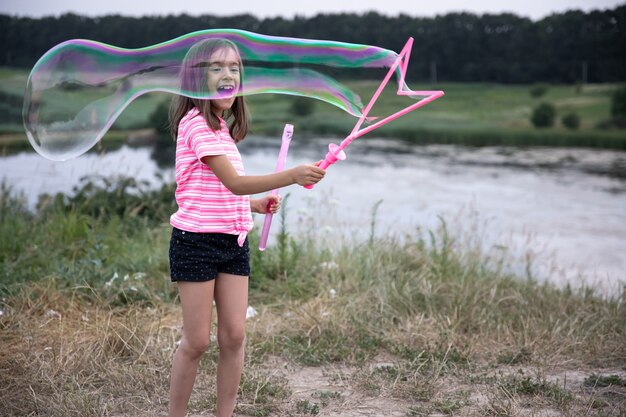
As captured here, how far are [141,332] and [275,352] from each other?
0.68 meters

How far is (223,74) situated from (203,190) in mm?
402

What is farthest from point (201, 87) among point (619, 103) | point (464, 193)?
point (619, 103)

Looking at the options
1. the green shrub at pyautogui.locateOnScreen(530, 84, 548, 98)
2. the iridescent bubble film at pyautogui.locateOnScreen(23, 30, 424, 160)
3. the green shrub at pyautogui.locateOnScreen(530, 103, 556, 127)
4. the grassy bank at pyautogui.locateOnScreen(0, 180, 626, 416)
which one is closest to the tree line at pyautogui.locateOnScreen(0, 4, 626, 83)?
the green shrub at pyautogui.locateOnScreen(530, 84, 548, 98)

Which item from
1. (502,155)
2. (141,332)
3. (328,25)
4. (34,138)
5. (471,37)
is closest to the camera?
(34,138)

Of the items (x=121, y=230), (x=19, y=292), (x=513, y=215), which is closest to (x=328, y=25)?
(x=513, y=215)

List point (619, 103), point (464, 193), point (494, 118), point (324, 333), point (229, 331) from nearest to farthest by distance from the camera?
point (229, 331) → point (324, 333) → point (464, 193) → point (619, 103) → point (494, 118)

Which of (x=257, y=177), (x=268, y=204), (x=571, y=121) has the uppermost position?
(x=257, y=177)

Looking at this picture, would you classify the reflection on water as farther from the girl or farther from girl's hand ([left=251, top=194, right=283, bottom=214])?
the girl

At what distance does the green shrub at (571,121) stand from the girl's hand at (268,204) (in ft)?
61.1

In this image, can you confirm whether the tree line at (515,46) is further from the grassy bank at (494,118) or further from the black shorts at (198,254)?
the black shorts at (198,254)

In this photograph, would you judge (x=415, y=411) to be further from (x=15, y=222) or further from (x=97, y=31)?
(x=97, y=31)

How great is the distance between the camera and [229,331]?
2486mm

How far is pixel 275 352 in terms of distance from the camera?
3.56 m

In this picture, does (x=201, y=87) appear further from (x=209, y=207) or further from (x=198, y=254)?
(x=198, y=254)
